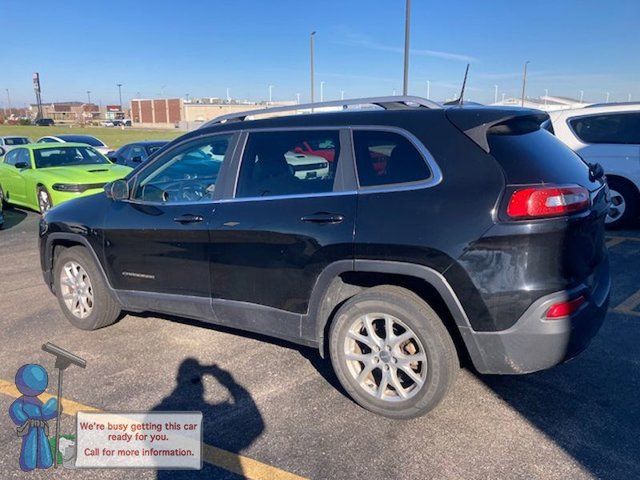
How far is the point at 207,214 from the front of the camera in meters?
3.76

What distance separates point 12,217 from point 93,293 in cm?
785

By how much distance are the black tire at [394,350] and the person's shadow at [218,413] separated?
2.00 ft

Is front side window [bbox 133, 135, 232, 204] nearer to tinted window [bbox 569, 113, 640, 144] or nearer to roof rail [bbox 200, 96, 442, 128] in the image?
roof rail [bbox 200, 96, 442, 128]

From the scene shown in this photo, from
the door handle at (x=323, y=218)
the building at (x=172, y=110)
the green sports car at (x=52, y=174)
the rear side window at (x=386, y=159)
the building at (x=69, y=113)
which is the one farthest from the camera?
the building at (x=69, y=113)

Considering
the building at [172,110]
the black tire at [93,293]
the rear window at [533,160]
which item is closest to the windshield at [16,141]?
the black tire at [93,293]

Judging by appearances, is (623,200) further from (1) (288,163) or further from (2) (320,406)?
(2) (320,406)

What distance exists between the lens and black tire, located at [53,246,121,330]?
4.55m

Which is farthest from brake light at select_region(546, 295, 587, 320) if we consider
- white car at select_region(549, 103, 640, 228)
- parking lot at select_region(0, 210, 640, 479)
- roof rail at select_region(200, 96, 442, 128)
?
white car at select_region(549, 103, 640, 228)

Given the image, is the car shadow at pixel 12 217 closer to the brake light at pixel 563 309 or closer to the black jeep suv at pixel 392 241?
the black jeep suv at pixel 392 241

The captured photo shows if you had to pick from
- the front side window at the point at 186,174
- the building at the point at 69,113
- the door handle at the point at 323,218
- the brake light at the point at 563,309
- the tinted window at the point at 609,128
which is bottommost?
the brake light at the point at 563,309

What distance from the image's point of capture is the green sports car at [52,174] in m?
9.93

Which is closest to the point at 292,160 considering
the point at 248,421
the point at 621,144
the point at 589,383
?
the point at 248,421

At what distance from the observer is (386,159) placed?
321 cm

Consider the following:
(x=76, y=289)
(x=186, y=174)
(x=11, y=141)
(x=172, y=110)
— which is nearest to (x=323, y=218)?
(x=186, y=174)
